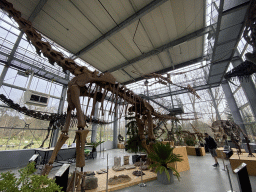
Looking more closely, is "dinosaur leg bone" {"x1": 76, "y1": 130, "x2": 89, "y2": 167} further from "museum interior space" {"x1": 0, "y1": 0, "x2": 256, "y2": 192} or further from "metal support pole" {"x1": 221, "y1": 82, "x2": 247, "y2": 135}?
"metal support pole" {"x1": 221, "y1": 82, "x2": 247, "y2": 135}

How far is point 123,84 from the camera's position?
736 centimetres

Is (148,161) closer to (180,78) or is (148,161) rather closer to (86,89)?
(86,89)

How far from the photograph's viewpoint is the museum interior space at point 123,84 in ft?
11.8

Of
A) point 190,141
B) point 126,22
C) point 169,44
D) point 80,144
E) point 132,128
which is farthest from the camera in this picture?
point 190,141

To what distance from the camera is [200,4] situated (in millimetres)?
6547

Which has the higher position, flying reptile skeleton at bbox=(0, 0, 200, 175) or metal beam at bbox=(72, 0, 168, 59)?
metal beam at bbox=(72, 0, 168, 59)

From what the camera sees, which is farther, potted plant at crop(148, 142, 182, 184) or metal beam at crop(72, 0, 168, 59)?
metal beam at crop(72, 0, 168, 59)

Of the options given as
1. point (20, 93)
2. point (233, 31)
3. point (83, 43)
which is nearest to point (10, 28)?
point (20, 93)

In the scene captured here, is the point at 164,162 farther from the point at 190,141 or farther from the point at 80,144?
the point at 190,141

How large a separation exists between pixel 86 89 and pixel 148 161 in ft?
16.7

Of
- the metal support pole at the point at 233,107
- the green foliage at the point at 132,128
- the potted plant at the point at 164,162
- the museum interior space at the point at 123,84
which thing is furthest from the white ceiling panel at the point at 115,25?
the metal support pole at the point at 233,107

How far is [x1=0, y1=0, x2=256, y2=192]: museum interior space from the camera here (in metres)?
3.60

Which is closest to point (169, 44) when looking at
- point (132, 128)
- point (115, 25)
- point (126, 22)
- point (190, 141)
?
point (126, 22)

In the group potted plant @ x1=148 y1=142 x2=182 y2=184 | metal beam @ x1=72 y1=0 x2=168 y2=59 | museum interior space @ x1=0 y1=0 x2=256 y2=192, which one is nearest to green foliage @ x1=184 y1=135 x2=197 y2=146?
museum interior space @ x1=0 y1=0 x2=256 y2=192
